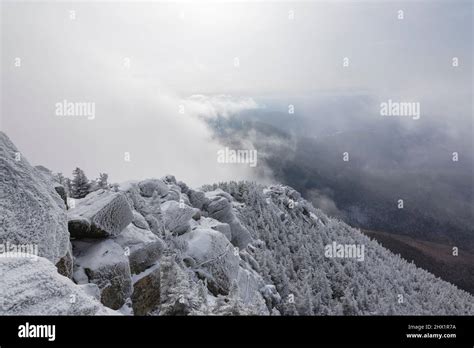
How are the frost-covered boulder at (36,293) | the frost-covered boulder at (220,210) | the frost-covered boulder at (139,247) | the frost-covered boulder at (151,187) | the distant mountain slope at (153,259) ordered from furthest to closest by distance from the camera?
the frost-covered boulder at (220,210)
the frost-covered boulder at (151,187)
the frost-covered boulder at (139,247)
the distant mountain slope at (153,259)
the frost-covered boulder at (36,293)

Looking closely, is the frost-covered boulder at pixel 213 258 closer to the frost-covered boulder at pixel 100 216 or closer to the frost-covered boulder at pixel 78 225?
the frost-covered boulder at pixel 100 216

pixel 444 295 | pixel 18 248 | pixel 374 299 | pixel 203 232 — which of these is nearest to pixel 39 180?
pixel 18 248

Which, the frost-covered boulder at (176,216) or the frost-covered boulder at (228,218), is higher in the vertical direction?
the frost-covered boulder at (176,216)

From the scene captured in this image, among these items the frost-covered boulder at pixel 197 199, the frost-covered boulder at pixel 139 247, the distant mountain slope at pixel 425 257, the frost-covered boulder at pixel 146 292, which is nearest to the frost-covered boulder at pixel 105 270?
the frost-covered boulder at pixel 146 292

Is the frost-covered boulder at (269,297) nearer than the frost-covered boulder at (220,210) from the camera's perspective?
Yes

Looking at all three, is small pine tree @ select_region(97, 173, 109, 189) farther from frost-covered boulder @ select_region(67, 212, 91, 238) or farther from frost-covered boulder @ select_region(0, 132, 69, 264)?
frost-covered boulder @ select_region(0, 132, 69, 264)

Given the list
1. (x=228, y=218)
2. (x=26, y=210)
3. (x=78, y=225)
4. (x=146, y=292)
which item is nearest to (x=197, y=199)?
(x=228, y=218)

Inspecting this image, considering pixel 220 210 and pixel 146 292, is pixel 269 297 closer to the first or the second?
pixel 220 210

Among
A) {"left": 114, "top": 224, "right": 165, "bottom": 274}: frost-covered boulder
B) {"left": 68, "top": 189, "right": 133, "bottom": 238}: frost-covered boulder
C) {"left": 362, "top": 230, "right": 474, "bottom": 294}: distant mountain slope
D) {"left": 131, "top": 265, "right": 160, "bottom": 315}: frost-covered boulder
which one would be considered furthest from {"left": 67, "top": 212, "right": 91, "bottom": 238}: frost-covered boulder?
{"left": 362, "top": 230, "right": 474, "bottom": 294}: distant mountain slope
